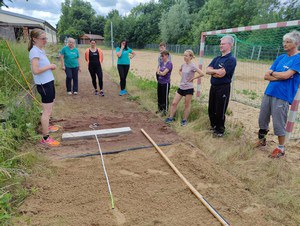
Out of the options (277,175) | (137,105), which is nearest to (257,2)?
(137,105)

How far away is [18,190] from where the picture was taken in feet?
8.13

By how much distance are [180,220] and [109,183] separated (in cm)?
97

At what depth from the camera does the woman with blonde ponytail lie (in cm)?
334

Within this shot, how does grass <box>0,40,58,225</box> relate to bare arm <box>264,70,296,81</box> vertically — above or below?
below

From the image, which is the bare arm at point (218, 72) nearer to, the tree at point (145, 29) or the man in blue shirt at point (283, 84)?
the man in blue shirt at point (283, 84)

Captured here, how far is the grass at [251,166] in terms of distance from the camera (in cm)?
245

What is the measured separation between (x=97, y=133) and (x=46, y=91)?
1144mm

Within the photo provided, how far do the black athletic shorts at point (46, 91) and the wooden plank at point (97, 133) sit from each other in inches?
28.2

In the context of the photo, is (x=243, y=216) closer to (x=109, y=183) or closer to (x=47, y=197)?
(x=109, y=183)

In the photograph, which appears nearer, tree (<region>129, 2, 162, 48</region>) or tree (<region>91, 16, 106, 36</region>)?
tree (<region>129, 2, 162, 48</region>)

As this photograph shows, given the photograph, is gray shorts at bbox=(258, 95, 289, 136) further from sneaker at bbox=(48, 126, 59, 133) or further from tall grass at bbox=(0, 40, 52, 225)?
sneaker at bbox=(48, 126, 59, 133)

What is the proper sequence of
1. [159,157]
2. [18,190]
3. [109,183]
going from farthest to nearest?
[159,157] → [109,183] → [18,190]

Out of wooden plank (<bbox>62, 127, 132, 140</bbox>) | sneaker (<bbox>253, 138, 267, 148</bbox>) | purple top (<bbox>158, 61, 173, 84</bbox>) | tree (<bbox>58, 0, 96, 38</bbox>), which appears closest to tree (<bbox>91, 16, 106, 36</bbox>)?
tree (<bbox>58, 0, 96, 38</bbox>)

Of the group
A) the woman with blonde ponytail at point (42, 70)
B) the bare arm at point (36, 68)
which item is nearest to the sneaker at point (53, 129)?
the woman with blonde ponytail at point (42, 70)
